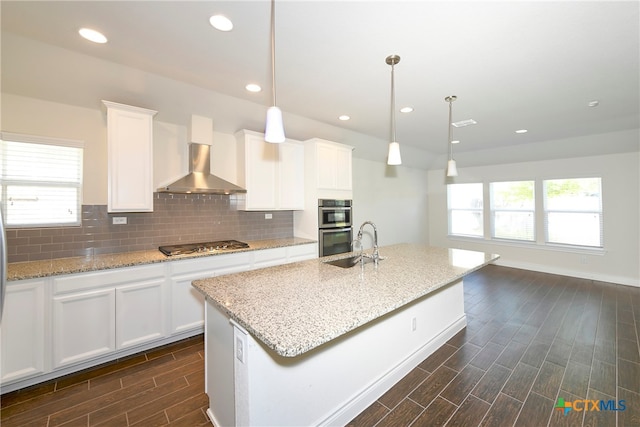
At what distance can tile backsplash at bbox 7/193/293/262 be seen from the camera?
97.4 inches

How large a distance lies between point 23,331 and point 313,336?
2.42 m

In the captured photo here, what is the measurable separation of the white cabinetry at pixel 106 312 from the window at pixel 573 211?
22.7 feet

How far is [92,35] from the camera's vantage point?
76.1 inches

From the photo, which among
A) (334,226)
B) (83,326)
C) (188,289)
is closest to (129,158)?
(188,289)

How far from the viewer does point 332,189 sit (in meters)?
4.17

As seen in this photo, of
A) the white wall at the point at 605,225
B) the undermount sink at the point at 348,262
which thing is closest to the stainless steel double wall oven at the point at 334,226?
the undermount sink at the point at 348,262

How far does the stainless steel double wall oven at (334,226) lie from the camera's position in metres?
3.99

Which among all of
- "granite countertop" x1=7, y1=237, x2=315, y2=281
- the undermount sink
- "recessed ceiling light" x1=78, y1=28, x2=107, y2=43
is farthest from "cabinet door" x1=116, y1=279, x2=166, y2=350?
"recessed ceiling light" x1=78, y1=28, x2=107, y2=43

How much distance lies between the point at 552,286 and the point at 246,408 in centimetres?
545

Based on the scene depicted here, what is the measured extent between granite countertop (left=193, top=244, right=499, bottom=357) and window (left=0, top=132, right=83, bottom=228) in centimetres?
197

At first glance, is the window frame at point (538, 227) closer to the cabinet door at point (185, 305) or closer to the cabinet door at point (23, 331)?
the cabinet door at point (185, 305)

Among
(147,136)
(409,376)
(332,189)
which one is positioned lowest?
(409,376)

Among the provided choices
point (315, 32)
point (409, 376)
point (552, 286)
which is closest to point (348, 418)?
point (409, 376)

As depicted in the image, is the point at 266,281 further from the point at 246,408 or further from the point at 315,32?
the point at 315,32
